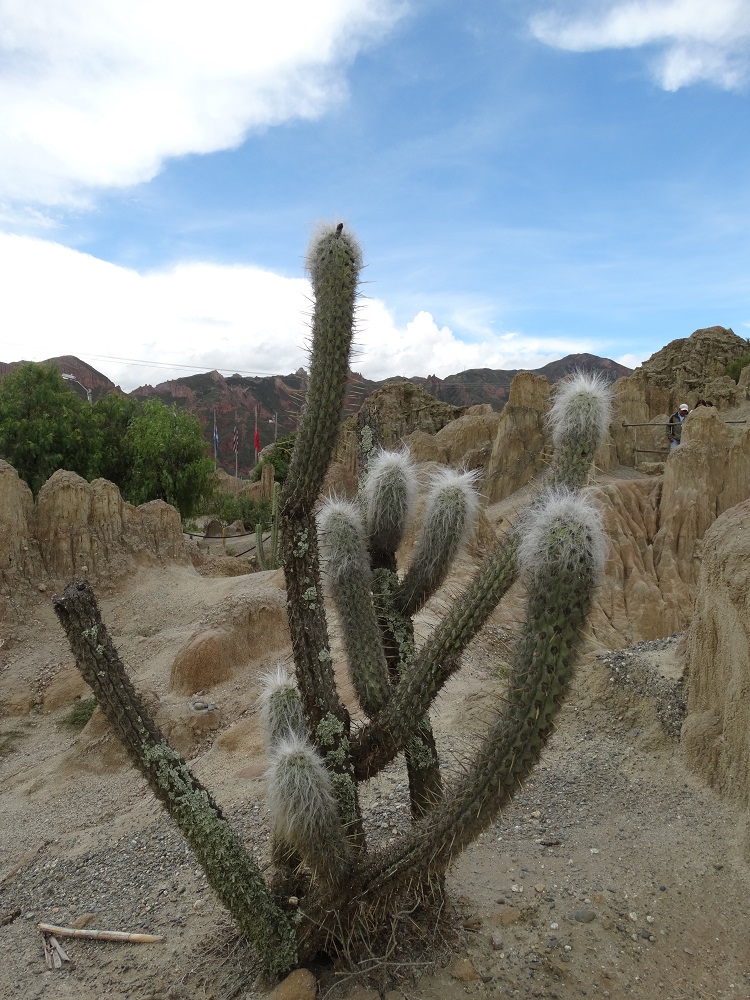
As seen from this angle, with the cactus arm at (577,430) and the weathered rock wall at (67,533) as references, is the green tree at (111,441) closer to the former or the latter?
the weathered rock wall at (67,533)

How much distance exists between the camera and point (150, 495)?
2033cm

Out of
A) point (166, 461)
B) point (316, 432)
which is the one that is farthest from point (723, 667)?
point (166, 461)

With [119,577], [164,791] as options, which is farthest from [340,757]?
[119,577]

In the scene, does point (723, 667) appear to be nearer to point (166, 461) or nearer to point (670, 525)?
point (670, 525)

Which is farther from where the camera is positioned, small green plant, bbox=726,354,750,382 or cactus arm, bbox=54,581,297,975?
small green plant, bbox=726,354,750,382

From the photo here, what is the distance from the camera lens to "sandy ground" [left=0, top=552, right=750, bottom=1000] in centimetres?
329

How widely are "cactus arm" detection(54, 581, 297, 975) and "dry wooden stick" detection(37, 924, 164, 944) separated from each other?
1.09 metres

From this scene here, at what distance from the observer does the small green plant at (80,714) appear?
9430 mm

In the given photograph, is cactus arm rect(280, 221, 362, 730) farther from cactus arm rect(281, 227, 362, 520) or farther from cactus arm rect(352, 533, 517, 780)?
cactus arm rect(352, 533, 517, 780)

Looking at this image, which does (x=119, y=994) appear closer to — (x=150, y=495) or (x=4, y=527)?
(x=4, y=527)

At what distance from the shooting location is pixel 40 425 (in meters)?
18.5

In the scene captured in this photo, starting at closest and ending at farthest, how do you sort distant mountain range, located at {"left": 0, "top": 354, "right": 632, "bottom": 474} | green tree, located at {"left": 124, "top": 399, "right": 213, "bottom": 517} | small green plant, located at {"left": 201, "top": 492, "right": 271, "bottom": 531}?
1. green tree, located at {"left": 124, "top": 399, "right": 213, "bottom": 517}
2. small green plant, located at {"left": 201, "top": 492, "right": 271, "bottom": 531}
3. distant mountain range, located at {"left": 0, "top": 354, "right": 632, "bottom": 474}

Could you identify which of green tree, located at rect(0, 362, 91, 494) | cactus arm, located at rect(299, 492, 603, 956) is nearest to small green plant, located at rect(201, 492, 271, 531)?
green tree, located at rect(0, 362, 91, 494)

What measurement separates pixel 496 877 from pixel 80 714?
289 inches
